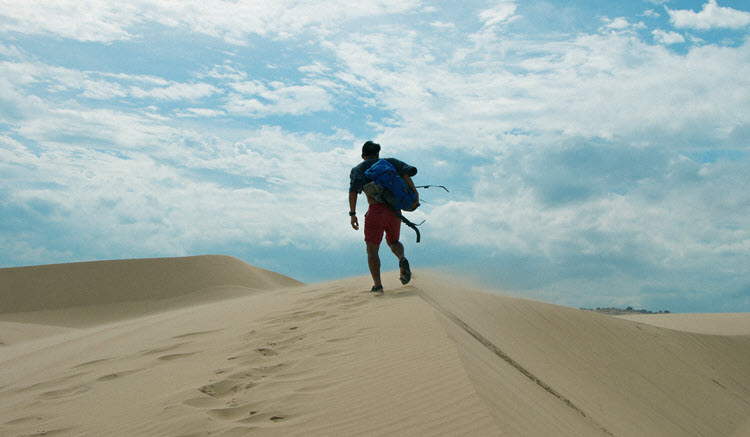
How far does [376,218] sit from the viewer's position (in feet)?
20.7

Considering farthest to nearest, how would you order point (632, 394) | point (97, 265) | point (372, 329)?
point (97, 265), point (632, 394), point (372, 329)

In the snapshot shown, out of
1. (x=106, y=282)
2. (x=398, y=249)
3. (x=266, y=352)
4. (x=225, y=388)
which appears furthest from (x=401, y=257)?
(x=106, y=282)

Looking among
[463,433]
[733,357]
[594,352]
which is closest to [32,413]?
[463,433]

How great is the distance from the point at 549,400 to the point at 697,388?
16.3 ft

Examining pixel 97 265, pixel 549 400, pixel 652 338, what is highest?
pixel 97 265

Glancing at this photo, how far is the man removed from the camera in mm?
→ 6328

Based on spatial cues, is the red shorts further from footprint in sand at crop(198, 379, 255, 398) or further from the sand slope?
the sand slope

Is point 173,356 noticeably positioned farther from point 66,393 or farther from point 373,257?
point 373,257

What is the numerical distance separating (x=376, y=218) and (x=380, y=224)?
94 mm

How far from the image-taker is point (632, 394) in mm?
6211

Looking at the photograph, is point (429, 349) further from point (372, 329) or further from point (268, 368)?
point (268, 368)

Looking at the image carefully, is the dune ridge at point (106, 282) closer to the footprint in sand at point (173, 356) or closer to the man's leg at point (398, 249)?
the footprint in sand at point (173, 356)

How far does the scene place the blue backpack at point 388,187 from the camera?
6176 mm

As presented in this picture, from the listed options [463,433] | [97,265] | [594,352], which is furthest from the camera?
[97,265]
